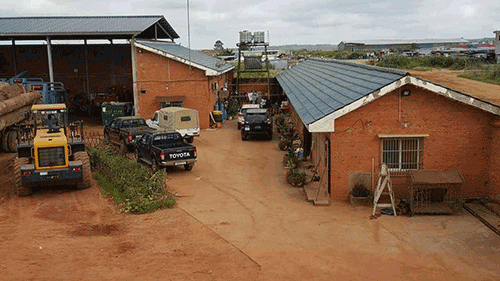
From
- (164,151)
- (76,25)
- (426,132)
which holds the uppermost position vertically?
(76,25)

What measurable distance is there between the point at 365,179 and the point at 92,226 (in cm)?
791

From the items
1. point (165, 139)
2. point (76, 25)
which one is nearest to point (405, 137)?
point (165, 139)

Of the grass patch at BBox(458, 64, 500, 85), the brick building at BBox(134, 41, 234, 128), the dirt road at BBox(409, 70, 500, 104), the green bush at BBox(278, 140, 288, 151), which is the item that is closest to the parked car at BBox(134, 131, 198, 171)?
the green bush at BBox(278, 140, 288, 151)

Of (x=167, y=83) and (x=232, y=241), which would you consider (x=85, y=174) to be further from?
(x=167, y=83)

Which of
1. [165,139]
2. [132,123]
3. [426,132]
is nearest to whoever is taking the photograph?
[426,132]

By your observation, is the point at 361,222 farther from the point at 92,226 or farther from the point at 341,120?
the point at 92,226

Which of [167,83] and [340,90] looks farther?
[167,83]

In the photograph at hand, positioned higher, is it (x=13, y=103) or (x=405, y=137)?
(x=13, y=103)

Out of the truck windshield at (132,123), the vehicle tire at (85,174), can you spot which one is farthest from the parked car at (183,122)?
the vehicle tire at (85,174)

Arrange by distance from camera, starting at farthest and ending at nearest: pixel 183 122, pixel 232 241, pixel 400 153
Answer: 1. pixel 183 122
2. pixel 400 153
3. pixel 232 241

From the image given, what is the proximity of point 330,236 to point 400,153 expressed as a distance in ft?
14.3

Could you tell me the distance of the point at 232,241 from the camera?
11.8 metres

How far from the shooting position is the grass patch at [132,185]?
14.6 m

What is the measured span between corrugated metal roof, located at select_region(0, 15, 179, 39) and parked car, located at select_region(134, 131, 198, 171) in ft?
43.1
